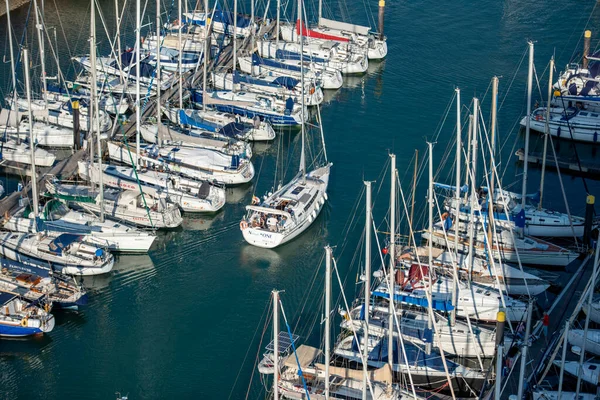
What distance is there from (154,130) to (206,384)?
2322 centimetres

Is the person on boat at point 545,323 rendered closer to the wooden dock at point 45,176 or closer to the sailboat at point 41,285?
the sailboat at point 41,285

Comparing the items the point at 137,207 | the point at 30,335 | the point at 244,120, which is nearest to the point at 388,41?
the point at 244,120

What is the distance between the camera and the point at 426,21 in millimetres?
92250

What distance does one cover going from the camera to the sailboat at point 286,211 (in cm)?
5862

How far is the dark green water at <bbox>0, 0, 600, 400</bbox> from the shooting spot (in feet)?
164

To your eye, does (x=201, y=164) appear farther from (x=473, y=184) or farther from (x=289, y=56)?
(x=289, y=56)

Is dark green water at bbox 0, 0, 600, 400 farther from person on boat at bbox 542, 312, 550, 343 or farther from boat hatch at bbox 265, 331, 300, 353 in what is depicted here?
person on boat at bbox 542, 312, 550, 343

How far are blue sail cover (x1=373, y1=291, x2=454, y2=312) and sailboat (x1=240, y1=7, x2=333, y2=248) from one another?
8836mm

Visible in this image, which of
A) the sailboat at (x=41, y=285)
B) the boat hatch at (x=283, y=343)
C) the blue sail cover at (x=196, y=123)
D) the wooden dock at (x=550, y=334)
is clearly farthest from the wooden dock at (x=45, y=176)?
the wooden dock at (x=550, y=334)

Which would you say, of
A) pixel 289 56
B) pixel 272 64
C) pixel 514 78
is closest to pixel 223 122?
pixel 272 64

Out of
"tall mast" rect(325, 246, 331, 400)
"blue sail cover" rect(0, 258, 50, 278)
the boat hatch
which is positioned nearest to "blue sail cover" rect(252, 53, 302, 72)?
"blue sail cover" rect(0, 258, 50, 278)

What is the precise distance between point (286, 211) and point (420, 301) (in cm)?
1087

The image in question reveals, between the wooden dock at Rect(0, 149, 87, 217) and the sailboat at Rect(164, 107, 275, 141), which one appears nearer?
the wooden dock at Rect(0, 149, 87, 217)

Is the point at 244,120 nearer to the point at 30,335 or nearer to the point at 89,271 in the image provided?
the point at 89,271
